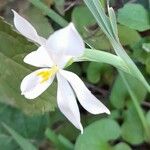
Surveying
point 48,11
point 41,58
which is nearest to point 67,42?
point 41,58

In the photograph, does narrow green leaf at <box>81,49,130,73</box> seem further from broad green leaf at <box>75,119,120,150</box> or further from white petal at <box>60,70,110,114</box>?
broad green leaf at <box>75,119,120,150</box>

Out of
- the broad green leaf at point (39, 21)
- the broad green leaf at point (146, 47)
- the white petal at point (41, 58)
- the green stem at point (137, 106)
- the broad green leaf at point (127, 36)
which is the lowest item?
the green stem at point (137, 106)

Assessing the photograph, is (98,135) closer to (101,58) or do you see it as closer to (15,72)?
(15,72)

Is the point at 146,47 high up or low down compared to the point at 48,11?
down

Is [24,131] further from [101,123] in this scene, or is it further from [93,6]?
[93,6]

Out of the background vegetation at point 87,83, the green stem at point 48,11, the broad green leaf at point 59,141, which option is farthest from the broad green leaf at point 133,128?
the green stem at point 48,11

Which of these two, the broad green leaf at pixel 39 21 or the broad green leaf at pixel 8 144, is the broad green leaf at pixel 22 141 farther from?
the broad green leaf at pixel 39 21
